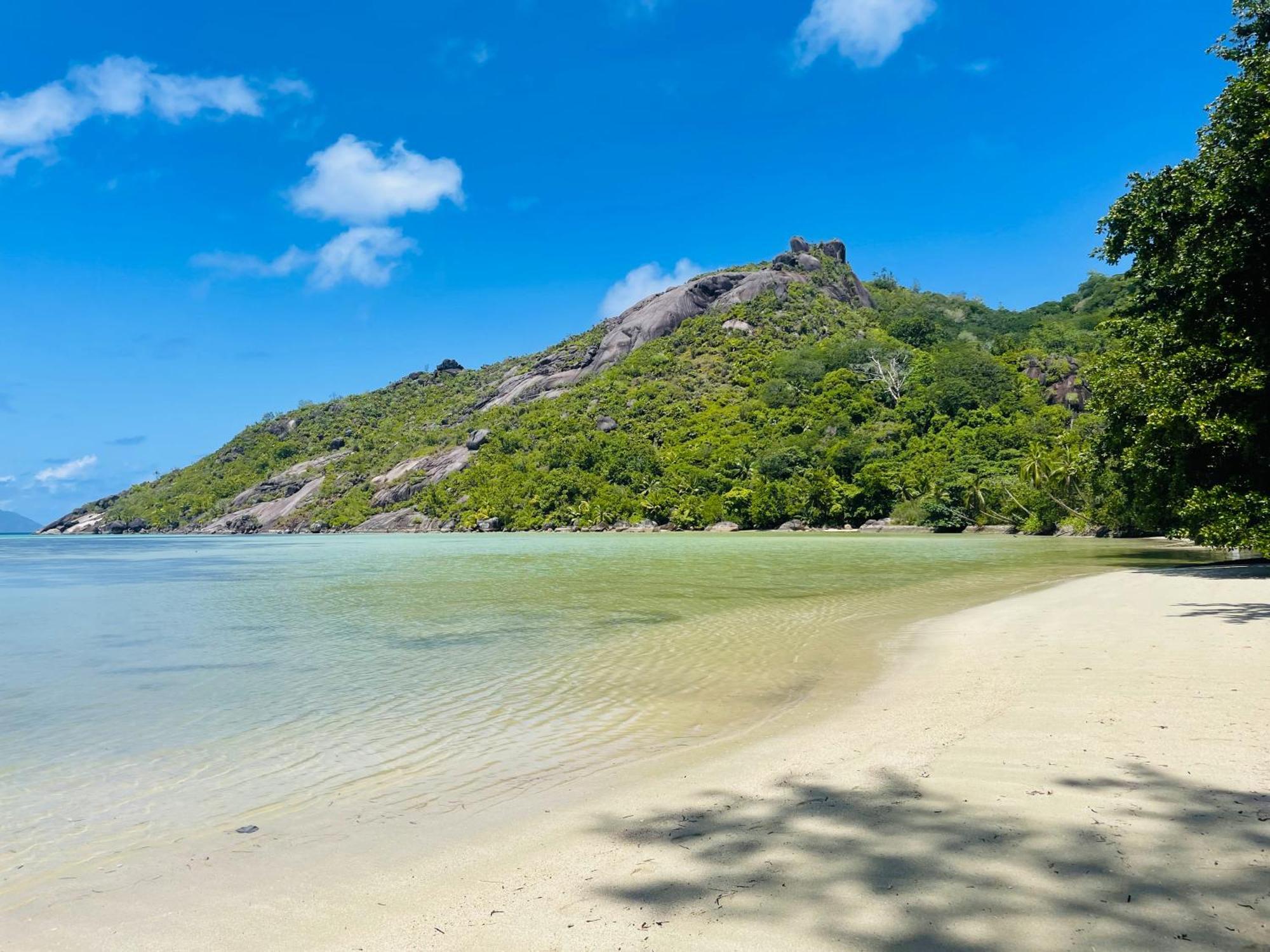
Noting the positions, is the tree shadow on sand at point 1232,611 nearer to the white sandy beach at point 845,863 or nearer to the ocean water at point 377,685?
the ocean water at point 377,685

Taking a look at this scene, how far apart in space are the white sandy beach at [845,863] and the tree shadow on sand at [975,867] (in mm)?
14

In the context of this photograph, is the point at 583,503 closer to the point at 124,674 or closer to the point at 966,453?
the point at 966,453

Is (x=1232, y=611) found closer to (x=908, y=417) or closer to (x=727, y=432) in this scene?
(x=908, y=417)

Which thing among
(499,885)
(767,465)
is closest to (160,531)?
(767,465)

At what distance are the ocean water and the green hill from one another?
1601 inches

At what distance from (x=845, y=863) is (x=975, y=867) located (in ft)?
2.11

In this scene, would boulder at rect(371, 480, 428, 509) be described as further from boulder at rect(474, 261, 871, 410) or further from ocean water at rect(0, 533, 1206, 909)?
ocean water at rect(0, 533, 1206, 909)

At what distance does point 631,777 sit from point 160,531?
188198mm

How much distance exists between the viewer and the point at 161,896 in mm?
4012

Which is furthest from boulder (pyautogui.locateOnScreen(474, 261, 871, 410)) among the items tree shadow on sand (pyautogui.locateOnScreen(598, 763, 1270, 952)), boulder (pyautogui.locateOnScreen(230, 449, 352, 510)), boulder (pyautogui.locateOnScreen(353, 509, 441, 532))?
tree shadow on sand (pyautogui.locateOnScreen(598, 763, 1270, 952))

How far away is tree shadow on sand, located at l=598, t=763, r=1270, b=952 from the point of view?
9.72 feet

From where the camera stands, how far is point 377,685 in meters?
9.55

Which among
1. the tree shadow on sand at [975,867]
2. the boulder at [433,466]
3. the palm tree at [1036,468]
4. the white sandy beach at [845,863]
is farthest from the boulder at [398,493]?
the tree shadow on sand at [975,867]

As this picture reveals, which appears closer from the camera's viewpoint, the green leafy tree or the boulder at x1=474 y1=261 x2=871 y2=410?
the green leafy tree
